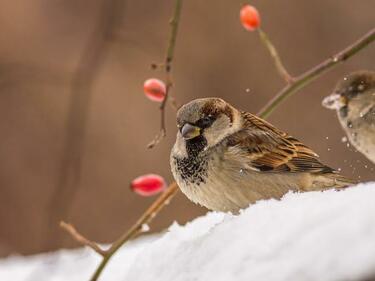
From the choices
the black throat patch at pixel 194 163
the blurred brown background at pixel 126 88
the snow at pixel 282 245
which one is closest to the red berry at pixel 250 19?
the black throat patch at pixel 194 163

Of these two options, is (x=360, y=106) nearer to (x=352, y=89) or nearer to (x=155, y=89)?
(x=352, y=89)

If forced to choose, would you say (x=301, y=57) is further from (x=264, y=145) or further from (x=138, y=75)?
(x=264, y=145)

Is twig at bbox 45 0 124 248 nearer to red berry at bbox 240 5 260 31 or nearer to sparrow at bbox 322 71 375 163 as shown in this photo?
red berry at bbox 240 5 260 31

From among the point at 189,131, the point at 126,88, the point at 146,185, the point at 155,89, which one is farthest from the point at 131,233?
the point at 126,88

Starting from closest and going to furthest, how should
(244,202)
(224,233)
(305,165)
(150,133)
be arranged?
(224,233), (244,202), (305,165), (150,133)

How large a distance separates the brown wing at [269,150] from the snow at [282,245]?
50cm

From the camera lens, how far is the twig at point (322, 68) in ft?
5.30

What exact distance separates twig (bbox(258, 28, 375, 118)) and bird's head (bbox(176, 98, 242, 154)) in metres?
0.37

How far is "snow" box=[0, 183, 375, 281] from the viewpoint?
1.10 m

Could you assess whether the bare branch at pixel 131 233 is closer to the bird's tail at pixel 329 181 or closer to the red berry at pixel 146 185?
the red berry at pixel 146 185

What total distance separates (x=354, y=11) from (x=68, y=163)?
142 inches

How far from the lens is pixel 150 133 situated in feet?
17.4

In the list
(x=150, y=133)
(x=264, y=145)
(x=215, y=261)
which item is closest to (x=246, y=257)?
(x=215, y=261)

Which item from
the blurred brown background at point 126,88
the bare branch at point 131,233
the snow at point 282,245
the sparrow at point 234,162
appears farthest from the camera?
the blurred brown background at point 126,88
